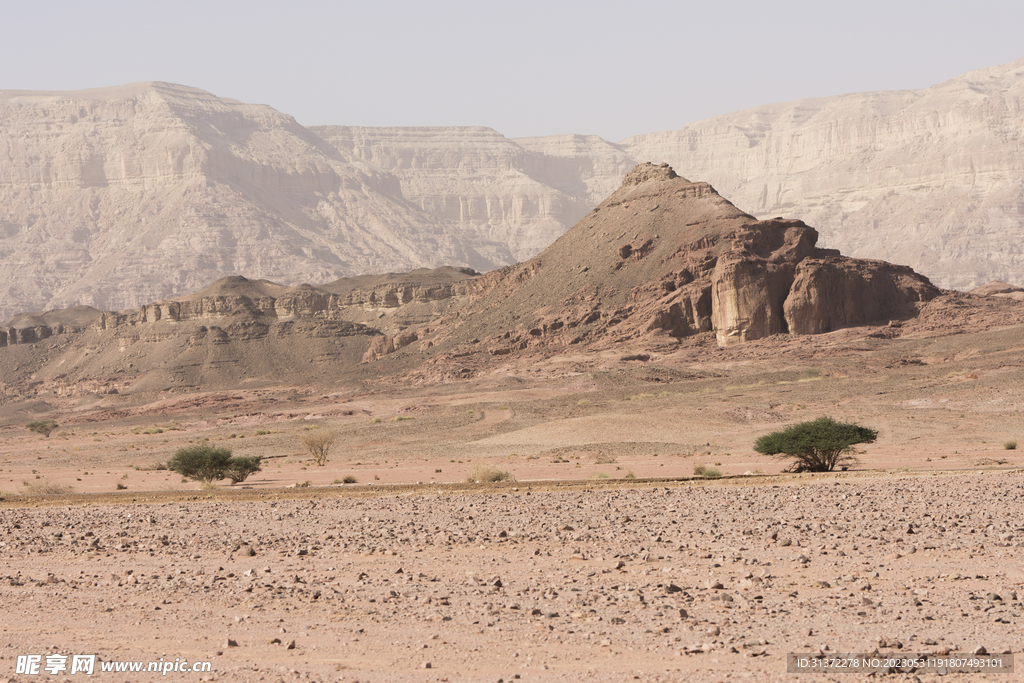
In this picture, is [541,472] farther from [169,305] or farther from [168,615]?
[169,305]

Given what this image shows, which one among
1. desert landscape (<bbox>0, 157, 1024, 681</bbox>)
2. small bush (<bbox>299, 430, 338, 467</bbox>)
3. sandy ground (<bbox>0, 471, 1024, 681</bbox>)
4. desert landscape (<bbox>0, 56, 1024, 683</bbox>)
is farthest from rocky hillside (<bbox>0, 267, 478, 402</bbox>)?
sandy ground (<bbox>0, 471, 1024, 681</bbox>)

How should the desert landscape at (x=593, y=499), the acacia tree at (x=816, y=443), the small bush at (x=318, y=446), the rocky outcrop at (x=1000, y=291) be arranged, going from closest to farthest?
the desert landscape at (x=593, y=499), the acacia tree at (x=816, y=443), the small bush at (x=318, y=446), the rocky outcrop at (x=1000, y=291)

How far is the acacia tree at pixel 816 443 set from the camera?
28.4 m

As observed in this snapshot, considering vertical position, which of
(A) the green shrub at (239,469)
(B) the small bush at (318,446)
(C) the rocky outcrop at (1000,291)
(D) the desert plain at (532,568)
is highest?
(C) the rocky outcrop at (1000,291)

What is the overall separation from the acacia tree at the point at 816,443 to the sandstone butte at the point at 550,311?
55.4 metres

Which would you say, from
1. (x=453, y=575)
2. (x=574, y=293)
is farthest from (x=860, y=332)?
(x=453, y=575)

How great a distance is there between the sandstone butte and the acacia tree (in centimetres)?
5537

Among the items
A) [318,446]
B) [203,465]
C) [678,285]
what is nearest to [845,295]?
[678,285]

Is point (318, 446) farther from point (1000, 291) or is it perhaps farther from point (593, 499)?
point (1000, 291)

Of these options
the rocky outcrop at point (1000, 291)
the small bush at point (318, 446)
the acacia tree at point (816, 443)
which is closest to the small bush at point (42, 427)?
the small bush at point (318, 446)

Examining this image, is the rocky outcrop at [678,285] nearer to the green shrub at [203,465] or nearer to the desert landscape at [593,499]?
the desert landscape at [593,499]

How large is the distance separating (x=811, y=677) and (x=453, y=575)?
5.73 meters

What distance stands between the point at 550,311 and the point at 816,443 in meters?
68.3

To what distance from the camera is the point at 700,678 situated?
9.08 m
